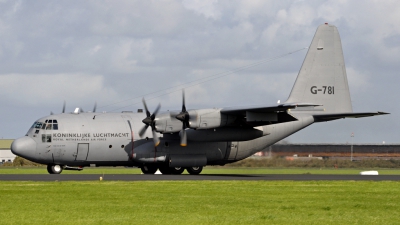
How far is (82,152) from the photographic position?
39.4 meters

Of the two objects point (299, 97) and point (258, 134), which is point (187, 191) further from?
point (299, 97)

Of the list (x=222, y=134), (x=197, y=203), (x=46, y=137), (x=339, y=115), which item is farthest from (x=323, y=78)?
(x=197, y=203)

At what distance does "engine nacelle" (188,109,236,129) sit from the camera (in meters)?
37.0

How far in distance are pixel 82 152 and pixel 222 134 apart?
855cm

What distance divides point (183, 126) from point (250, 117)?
3.94m

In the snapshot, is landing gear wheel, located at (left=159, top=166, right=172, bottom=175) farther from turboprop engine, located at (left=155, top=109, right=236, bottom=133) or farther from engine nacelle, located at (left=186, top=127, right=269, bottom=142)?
turboprop engine, located at (left=155, top=109, right=236, bottom=133)

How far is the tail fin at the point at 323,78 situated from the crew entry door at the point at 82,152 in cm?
1369

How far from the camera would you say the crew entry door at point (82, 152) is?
3931 centimetres

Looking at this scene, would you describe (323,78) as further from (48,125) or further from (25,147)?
(25,147)

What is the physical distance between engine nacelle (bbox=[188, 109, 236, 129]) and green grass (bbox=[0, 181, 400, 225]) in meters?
7.39

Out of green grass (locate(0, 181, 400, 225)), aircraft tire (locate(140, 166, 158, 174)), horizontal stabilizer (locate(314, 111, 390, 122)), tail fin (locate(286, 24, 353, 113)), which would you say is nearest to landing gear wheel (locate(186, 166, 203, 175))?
aircraft tire (locate(140, 166, 158, 174))

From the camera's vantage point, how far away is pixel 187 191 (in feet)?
83.5

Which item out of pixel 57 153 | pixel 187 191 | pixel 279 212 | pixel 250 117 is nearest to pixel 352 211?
pixel 279 212

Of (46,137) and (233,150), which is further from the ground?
(46,137)
